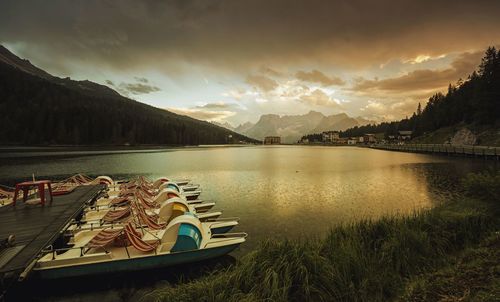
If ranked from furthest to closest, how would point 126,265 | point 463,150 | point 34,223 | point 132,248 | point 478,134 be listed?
point 478,134 → point 463,150 → point 34,223 → point 132,248 → point 126,265

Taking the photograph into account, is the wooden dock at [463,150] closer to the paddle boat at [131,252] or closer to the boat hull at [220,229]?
the boat hull at [220,229]

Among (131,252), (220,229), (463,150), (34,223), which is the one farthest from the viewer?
(463,150)

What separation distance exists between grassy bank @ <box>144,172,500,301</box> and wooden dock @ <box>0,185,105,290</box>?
5.90m

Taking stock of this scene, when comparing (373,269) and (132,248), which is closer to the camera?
(373,269)

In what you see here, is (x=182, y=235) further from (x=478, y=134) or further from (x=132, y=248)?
(x=478, y=134)

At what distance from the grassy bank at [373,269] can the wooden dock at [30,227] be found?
19.4 ft

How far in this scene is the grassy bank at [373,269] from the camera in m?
7.59

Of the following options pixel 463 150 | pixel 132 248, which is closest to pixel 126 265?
pixel 132 248

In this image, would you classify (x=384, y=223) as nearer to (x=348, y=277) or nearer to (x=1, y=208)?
(x=348, y=277)

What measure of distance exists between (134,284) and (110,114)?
208 m

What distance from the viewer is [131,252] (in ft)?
44.2

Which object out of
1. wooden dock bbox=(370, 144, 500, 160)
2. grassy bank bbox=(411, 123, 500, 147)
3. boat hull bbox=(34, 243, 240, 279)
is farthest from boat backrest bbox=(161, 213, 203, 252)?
grassy bank bbox=(411, 123, 500, 147)

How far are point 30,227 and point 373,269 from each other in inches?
740

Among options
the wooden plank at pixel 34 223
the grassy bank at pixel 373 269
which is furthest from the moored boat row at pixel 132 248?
the grassy bank at pixel 373 269
